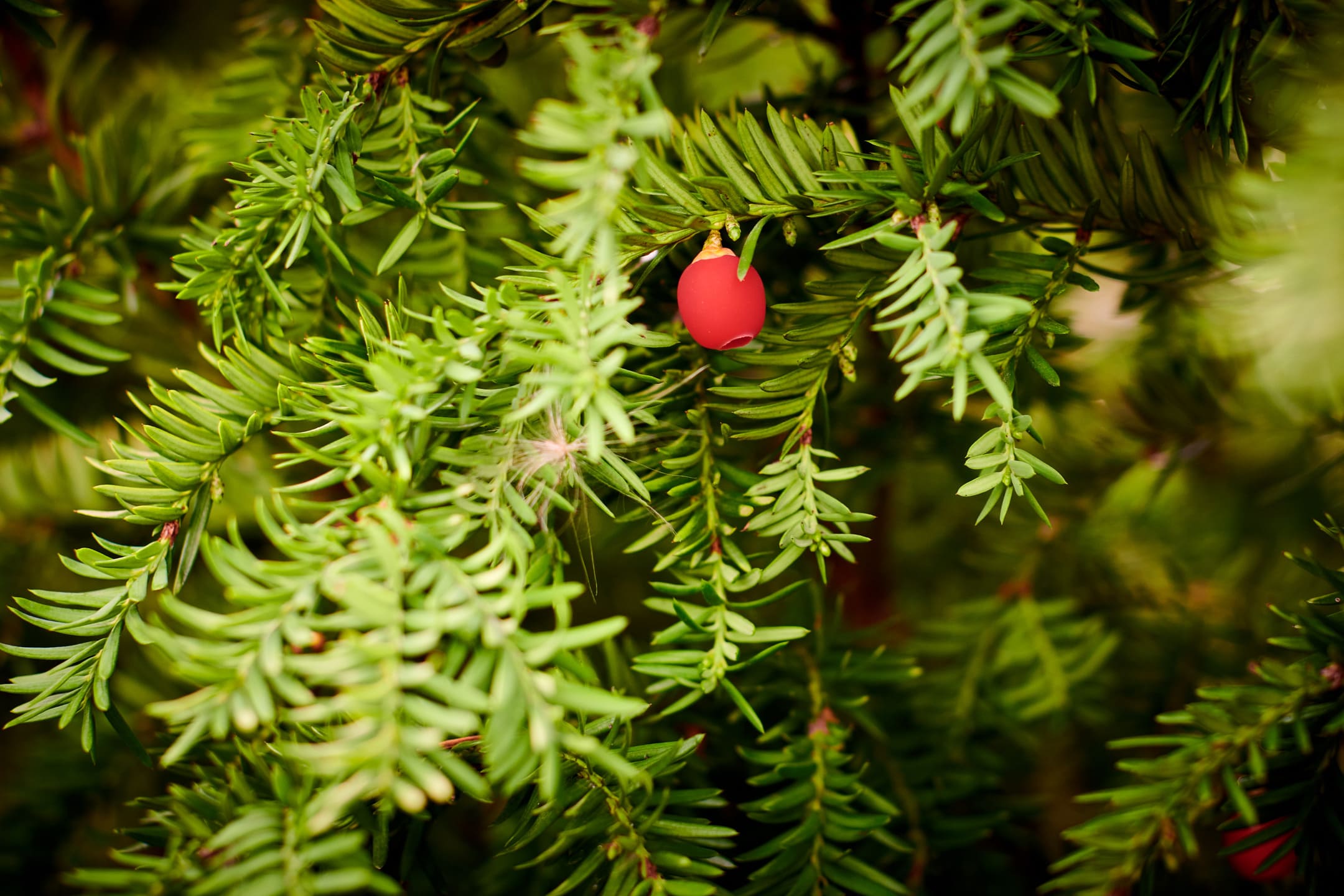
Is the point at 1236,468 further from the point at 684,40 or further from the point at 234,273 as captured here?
the point at 234,273

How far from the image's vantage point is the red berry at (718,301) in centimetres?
34

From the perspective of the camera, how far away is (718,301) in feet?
1.11

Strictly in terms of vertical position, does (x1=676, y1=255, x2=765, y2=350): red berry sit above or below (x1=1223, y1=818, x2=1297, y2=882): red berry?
above

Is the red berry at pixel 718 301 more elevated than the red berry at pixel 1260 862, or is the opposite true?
the red berry at pixel 718 301

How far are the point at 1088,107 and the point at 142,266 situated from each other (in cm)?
73

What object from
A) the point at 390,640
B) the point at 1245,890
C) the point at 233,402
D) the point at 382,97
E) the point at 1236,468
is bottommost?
the point at 1245,890

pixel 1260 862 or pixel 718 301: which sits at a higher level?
pixel 718 301

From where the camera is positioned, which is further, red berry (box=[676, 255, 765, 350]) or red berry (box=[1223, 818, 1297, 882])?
red berry (box=[1223, 818, 1297, 882])

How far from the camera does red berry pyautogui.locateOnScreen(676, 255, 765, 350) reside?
1.11ft

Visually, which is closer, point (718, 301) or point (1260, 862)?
point (718, 301)

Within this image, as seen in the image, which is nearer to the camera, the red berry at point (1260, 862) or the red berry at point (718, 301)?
the red berry at point (718, 301)

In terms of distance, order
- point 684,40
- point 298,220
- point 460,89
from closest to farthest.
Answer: point 298,220 → point 460,89 → point 684,40

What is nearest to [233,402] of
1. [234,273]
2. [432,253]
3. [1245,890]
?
[234,273]

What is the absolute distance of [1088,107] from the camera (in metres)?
0.48
